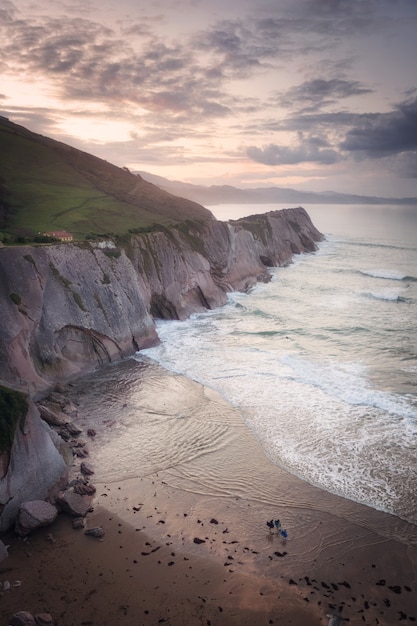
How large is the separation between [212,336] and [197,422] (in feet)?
51.5

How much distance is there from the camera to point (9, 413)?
17.6m

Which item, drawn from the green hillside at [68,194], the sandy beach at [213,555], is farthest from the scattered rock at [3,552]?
the green hillside at [68,194]

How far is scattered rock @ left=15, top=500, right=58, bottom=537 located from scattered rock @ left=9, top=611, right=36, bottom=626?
146 inches

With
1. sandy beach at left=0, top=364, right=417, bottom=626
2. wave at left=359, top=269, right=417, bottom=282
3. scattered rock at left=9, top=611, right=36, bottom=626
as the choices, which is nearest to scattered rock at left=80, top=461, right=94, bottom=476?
sandy beach at left=0, top=364, right=417, bottom=626

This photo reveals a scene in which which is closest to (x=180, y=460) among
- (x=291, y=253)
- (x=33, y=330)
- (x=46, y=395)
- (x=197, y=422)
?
(x=197, y=422)

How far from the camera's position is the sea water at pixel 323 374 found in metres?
20.8

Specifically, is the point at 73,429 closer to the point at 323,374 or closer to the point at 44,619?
the point at 44,619

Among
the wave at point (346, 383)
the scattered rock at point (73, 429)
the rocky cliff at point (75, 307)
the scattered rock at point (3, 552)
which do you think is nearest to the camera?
the scattered rock at point (3, 552)

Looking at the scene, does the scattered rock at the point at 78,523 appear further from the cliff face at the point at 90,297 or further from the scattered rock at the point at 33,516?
the cliff face at the point at 90,297

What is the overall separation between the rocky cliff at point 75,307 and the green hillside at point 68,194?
10.8 meters

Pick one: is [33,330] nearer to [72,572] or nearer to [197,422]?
[197,422]

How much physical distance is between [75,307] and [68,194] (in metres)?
55.2

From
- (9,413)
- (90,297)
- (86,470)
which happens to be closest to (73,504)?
(86,470)

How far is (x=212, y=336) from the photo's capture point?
131 ft
